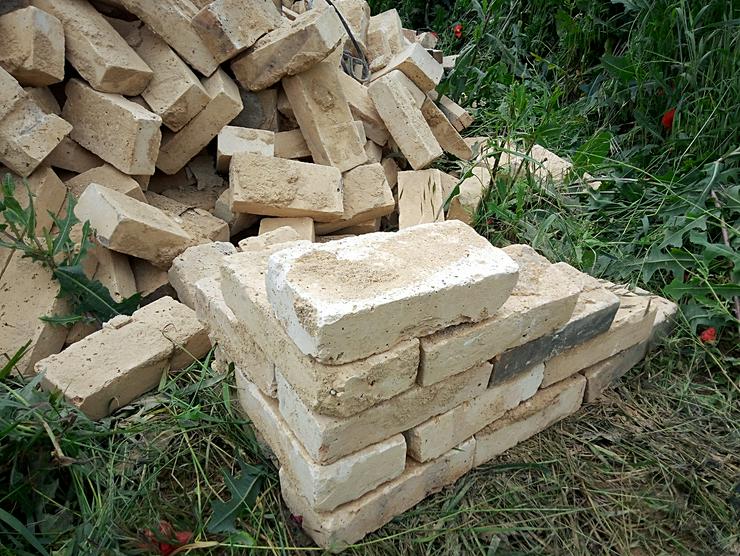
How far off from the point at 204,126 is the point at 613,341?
2907 mm

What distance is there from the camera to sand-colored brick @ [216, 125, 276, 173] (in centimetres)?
395

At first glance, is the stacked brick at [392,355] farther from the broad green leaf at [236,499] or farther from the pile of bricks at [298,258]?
the broad green leaf at [236,499]

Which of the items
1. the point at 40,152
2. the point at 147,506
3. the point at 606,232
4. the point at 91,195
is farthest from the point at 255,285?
the point at 606,232

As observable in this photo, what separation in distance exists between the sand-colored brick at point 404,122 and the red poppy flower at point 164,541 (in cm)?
316

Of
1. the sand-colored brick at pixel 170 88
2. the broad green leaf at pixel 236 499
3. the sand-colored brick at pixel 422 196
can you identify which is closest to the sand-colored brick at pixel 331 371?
the broad green leaf at pixel 236 499

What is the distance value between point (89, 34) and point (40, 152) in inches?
32.7

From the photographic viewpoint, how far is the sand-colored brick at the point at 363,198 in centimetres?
416

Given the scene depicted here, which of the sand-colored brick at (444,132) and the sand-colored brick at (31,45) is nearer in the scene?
the sand-colored brick at (31,45)

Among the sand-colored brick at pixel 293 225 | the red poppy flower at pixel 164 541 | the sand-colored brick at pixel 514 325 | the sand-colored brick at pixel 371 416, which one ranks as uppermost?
the sand-colored brick at pixel 514 325

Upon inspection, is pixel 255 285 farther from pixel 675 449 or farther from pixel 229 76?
pixel 229 76

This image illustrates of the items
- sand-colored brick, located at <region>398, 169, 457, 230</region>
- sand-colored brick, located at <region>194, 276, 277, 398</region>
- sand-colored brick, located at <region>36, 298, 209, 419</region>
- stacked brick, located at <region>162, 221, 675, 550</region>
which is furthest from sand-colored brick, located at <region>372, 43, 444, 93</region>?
sand-colored brick, located at <region>36, 298, 209, 419</region>

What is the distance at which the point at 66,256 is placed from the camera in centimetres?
324

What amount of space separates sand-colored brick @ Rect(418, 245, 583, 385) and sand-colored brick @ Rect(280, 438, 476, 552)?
1.60ft

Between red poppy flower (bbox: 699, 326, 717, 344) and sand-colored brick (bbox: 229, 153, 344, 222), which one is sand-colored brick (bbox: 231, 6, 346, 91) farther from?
red poppy flower (bbox: 699, 326, 717, 344)
